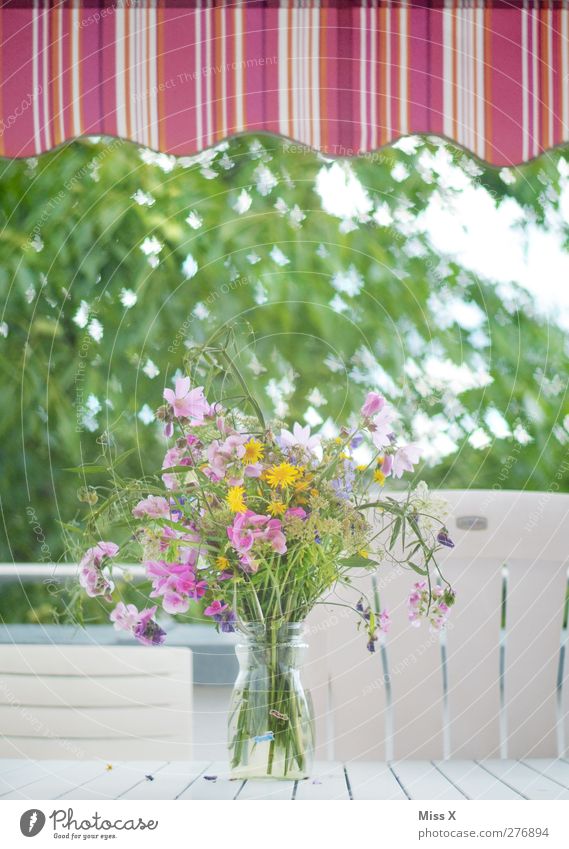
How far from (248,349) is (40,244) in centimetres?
48

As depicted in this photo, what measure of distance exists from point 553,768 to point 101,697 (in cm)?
74

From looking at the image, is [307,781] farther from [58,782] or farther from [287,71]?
[287,71]

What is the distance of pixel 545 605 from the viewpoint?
1.38 meters

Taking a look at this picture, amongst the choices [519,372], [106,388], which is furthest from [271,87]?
[519,372]

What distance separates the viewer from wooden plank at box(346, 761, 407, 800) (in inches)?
35.8

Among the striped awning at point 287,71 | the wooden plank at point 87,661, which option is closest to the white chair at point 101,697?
the wooden plank at point 87,661

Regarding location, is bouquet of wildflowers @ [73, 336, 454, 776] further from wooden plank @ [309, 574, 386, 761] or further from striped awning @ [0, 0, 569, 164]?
striped awning @ [0, 0, 569, 164]

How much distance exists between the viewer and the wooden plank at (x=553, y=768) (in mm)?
965

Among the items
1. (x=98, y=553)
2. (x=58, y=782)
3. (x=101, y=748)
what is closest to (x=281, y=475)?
(x=98, y=553)

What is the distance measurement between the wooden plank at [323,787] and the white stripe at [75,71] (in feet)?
3.96

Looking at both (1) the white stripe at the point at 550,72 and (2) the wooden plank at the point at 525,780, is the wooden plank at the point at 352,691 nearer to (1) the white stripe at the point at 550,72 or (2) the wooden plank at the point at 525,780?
(2) the wooden plank at the point at 525,780

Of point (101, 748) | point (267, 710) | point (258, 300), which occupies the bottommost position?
point (101, 748)

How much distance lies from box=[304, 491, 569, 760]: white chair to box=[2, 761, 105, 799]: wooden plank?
0.39 metres

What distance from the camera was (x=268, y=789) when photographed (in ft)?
2.89
